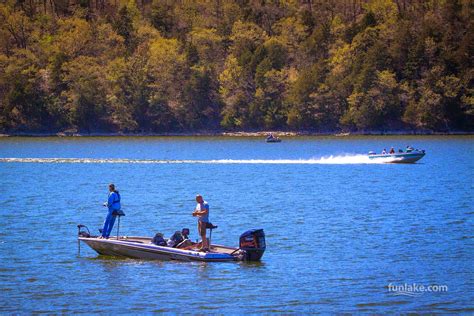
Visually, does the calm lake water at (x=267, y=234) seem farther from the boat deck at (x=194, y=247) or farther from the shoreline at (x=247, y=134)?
the shoreline at (x=247, y=134)

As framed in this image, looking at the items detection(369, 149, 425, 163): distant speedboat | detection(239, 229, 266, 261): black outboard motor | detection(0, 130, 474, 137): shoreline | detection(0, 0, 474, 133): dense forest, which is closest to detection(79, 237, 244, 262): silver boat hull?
detection(239, 229, 266, 261): black outboard motor

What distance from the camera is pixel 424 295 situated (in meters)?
29.4

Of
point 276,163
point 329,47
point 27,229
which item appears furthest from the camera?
point 329,47

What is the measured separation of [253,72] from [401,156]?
81.9 meters

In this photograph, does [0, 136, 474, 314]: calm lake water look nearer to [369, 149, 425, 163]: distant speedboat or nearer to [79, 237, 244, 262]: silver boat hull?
[79, 237, 244, 262]: silver boat hull

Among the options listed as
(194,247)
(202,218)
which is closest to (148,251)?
(194,247)

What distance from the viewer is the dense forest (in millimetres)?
154375

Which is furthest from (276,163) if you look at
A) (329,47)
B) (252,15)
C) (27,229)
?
(252,15)

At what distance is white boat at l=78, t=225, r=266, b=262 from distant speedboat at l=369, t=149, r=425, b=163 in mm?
56207

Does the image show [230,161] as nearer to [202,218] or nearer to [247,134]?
[202,218]

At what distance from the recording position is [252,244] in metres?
34.2

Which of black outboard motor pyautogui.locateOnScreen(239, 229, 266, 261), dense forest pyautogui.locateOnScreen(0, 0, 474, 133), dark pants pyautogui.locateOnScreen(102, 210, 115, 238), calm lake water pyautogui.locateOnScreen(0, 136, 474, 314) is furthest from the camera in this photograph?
dense forest pyautogui.locateOnScreen(0, 0, 474, 133)

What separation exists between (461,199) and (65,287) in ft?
106

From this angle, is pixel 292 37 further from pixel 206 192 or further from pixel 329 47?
pixel 206 192
